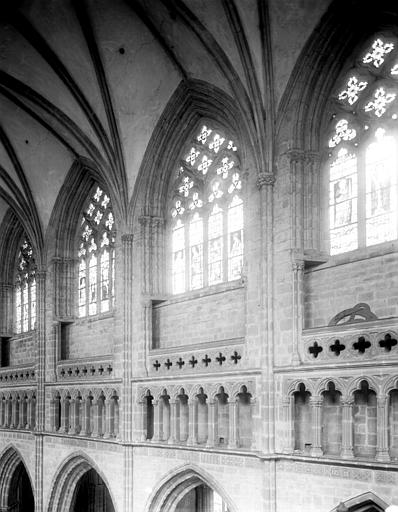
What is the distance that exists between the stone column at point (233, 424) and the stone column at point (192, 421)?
131cm

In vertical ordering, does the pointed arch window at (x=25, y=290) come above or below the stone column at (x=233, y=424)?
above

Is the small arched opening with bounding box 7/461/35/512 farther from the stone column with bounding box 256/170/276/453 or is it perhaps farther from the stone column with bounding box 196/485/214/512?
the stone column with bounding box 256/170/276/453

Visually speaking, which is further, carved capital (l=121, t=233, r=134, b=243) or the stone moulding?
carved capital (l=121, t=233, r=134, b=243)

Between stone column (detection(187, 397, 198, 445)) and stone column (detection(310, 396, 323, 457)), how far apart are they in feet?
13.3

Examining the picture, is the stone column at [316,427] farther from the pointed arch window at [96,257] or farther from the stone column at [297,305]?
the pointed arch window at [96,257]

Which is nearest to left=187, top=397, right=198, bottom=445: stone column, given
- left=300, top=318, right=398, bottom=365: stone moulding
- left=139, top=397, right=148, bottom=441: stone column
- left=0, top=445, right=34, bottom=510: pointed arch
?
left=139, top=397, right=148, bottom=441: stone column

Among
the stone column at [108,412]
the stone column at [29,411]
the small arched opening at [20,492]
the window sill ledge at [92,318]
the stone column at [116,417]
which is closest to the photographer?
the stone column at [116,417]

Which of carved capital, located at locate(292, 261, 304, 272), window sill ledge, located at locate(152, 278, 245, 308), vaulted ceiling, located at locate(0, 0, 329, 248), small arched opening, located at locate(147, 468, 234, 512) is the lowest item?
small arched opening, located at locate(147, 468, 234, 512)

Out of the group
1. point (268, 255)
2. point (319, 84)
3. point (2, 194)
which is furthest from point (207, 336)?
point (2, 194)

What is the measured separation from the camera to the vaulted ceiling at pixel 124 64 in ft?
52.2

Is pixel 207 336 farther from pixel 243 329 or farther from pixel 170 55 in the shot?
pixel 170 55

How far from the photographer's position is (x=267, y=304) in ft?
51.9

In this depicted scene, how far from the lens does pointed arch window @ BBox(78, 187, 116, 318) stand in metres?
23.4

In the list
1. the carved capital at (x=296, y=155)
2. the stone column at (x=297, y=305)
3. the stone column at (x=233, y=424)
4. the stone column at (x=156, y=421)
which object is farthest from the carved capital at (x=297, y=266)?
the stone column at (x=156, y=421)
